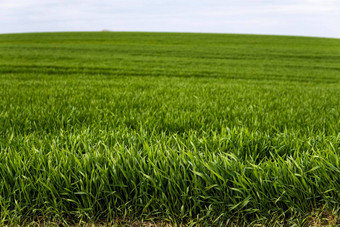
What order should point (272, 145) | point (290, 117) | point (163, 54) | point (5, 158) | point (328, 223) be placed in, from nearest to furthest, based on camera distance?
point (328, 223) < point (5, 158) < point (272, 145) < point (290, 117) < point (163, 54)

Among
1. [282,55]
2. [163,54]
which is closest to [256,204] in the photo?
[163,54]

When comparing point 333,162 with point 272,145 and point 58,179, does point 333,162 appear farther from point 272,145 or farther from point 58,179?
point 58,179

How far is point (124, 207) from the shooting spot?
92.6 inches

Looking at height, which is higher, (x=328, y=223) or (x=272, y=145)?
(x=272, y=145)

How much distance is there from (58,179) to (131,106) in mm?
3551

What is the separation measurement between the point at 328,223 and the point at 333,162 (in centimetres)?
53

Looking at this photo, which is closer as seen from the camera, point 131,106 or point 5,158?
point 5,158

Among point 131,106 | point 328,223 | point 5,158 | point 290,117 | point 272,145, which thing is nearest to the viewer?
point 328,223

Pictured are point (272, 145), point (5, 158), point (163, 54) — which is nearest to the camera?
point (5, 158)

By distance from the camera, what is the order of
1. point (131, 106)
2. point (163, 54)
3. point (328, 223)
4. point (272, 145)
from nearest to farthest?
point (328, 223) → point (272, 145) → point (131, 106) → point (163, 54)

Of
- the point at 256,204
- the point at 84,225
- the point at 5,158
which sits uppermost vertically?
the point at 5,158

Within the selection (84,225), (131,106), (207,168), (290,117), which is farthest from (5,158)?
(290,117)

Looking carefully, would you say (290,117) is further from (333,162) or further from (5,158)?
(5,158)

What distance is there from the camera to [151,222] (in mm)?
2311
